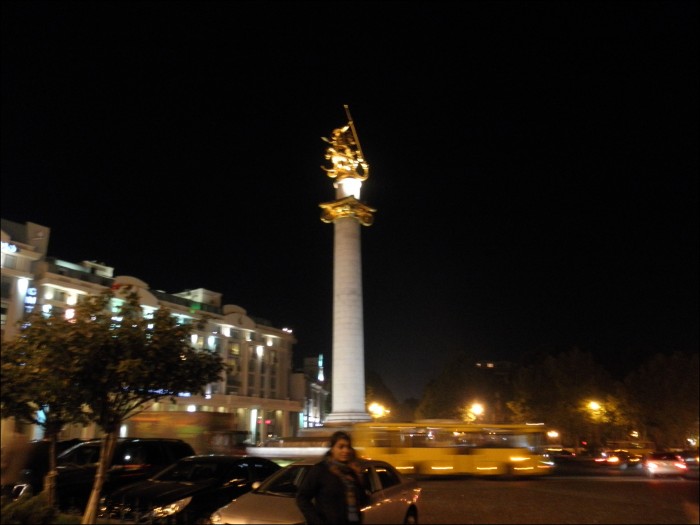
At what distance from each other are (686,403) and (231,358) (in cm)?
5858

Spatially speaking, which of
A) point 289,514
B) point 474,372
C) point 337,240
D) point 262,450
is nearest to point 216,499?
point 289,514

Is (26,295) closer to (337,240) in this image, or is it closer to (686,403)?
(337,240)

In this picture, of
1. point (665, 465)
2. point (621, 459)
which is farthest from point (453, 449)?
point (621, 459)

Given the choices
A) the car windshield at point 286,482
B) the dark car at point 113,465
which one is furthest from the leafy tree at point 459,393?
the car windshield at point 286,482

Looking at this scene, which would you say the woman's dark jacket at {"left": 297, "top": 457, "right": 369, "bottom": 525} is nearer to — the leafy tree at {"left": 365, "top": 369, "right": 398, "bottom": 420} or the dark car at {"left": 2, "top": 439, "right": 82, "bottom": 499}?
the dark car at {"left": 2, "top": 439, "right": 82, "bottom": 499}

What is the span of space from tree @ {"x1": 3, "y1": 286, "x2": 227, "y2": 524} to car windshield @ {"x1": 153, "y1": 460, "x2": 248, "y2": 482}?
177 cm

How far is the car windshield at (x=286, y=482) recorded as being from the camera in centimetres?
978

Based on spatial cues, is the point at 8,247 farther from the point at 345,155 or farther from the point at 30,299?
the point at 345,155

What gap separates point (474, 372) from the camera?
9250 centimetres

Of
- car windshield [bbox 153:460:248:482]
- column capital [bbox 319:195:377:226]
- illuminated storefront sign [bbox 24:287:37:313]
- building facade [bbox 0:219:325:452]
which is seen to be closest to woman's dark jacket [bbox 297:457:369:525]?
car windshield [bbox 153:460:248:482]

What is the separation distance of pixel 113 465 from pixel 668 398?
60476mm

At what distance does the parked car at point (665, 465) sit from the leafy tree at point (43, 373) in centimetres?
2713

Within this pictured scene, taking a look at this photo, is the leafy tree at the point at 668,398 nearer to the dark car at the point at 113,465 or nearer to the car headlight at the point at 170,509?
the dark car at the point at 113,465

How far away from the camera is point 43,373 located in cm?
1066
